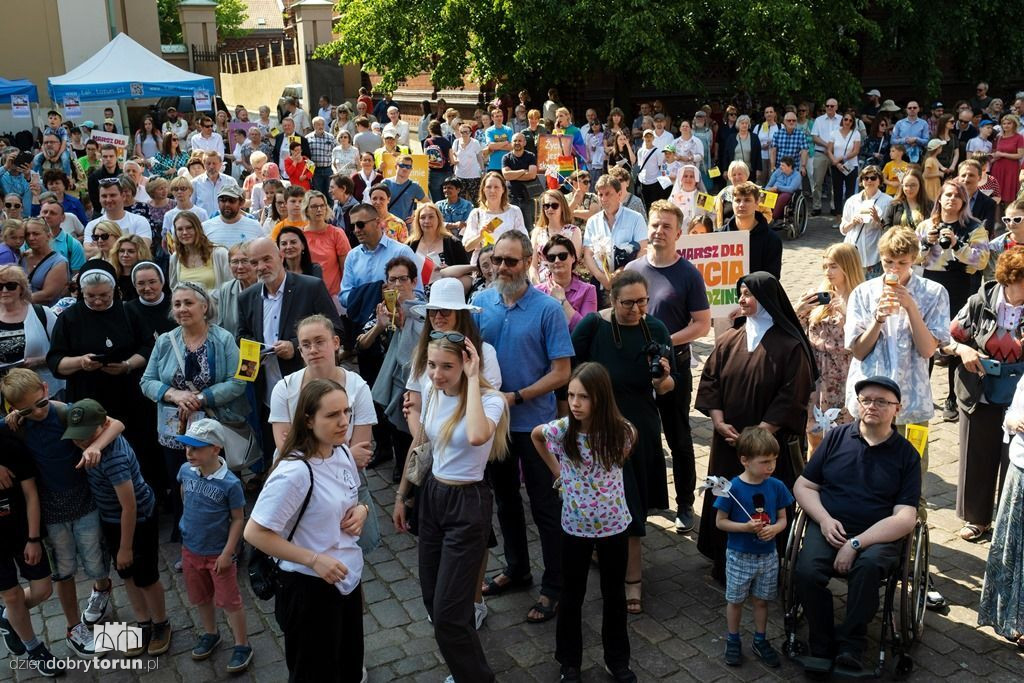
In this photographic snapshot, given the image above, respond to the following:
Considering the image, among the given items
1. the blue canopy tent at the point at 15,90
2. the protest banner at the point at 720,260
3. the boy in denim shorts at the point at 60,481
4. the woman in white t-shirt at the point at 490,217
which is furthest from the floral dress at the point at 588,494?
the blue canopy tent at the point at 15,90

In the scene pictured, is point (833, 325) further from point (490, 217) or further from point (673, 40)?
point (673, 40)

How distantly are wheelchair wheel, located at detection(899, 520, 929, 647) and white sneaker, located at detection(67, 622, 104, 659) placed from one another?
161 inches

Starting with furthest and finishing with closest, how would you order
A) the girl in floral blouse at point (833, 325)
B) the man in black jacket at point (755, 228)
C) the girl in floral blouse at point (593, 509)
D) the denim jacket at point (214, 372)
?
1. the man in black jacket at point (755, 228)
2. the girl in floral blouse at point (833, 325)
3. the denim jacket at point (214, 372)
4. the girl in floral blouse at point (593, 509)

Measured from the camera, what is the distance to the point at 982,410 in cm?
605

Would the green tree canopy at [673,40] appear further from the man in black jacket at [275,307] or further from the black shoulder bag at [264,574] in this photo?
the black shoulder bag at [264,574]

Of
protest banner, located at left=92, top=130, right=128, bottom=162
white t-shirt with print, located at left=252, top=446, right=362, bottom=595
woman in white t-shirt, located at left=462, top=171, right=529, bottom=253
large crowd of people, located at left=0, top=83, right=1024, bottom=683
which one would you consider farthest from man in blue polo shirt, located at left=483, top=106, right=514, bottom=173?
white t-shirt with print, located at left=252, top=446, right=362, bottom=595

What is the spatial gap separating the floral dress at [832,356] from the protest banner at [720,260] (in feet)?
3.34

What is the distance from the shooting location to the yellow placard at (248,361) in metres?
6.08

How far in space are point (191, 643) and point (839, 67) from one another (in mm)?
18821

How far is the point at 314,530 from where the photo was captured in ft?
13.2

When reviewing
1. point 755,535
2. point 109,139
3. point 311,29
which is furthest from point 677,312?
point 311,29

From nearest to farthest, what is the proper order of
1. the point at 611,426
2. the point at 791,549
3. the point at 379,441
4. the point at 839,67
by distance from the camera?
the point at 611,426, the point at 791,549, the point at 379,441, the point at 839,67

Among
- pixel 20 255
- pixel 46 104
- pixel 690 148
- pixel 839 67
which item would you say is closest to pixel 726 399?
pixel 20 255

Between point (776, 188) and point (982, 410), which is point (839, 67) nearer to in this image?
point (776, 188)
